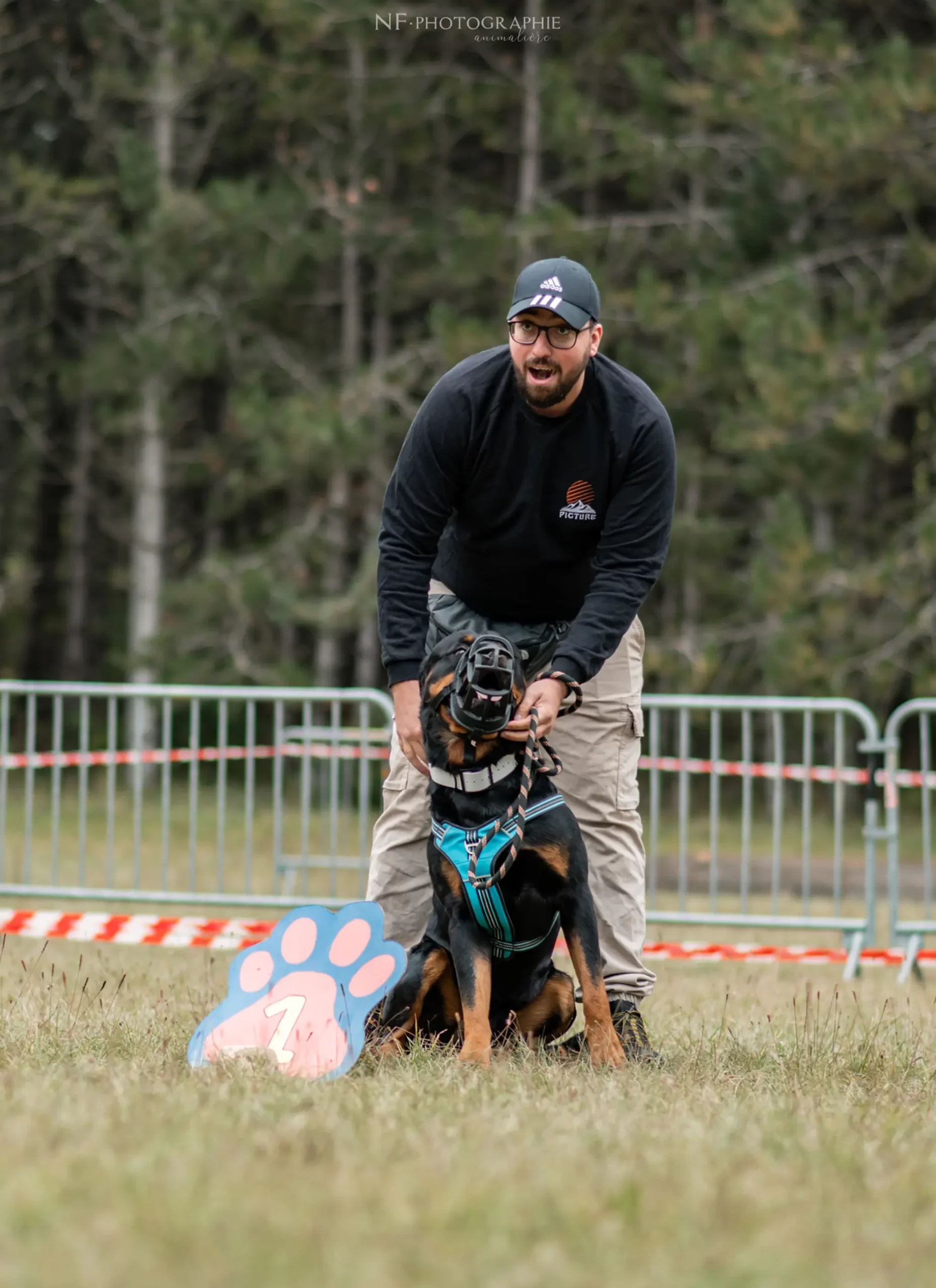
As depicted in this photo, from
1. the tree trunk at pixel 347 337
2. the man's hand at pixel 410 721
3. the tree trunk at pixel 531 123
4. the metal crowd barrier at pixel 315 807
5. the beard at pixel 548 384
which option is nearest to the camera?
the beard at pixel 548 384

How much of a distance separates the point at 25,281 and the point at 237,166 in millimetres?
2920

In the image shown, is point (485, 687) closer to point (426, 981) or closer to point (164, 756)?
point (426, 981)

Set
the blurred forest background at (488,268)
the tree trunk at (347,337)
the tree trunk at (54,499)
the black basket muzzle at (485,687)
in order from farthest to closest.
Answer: the tree trunk at (54,499)
the tree trunk at (347,337)
the blurred forest background at (488,268)
the black basket muzzle at (485,687)

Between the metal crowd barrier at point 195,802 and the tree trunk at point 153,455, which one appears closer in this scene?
the metal crowd barrier at point 195,802

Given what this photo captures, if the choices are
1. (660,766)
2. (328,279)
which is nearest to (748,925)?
(660,766)

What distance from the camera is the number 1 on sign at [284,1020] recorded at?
3596mm

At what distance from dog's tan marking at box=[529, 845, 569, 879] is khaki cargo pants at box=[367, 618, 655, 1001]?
501mm

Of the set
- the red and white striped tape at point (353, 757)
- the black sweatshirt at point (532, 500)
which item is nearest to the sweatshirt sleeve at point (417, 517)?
the black sweatshirt at point (532, 500)

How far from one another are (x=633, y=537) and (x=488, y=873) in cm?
99

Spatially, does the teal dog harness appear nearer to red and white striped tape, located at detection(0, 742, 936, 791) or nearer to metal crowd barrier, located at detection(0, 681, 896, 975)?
metal crowd barrier, located at detection(0, 681, 896, 975)

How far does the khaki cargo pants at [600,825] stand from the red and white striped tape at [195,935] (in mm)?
2158

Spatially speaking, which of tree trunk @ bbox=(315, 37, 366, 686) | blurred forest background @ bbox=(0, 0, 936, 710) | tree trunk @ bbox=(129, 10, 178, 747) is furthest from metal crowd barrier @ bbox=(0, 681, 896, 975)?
blurred forest background @ bbox=(0, 0, 936, 710)

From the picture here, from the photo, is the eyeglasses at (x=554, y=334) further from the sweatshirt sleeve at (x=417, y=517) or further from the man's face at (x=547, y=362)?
the sweatshirt sleeve at (x=417, y=517)

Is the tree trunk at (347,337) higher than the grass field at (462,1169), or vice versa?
the tree trunk at (347,337)
